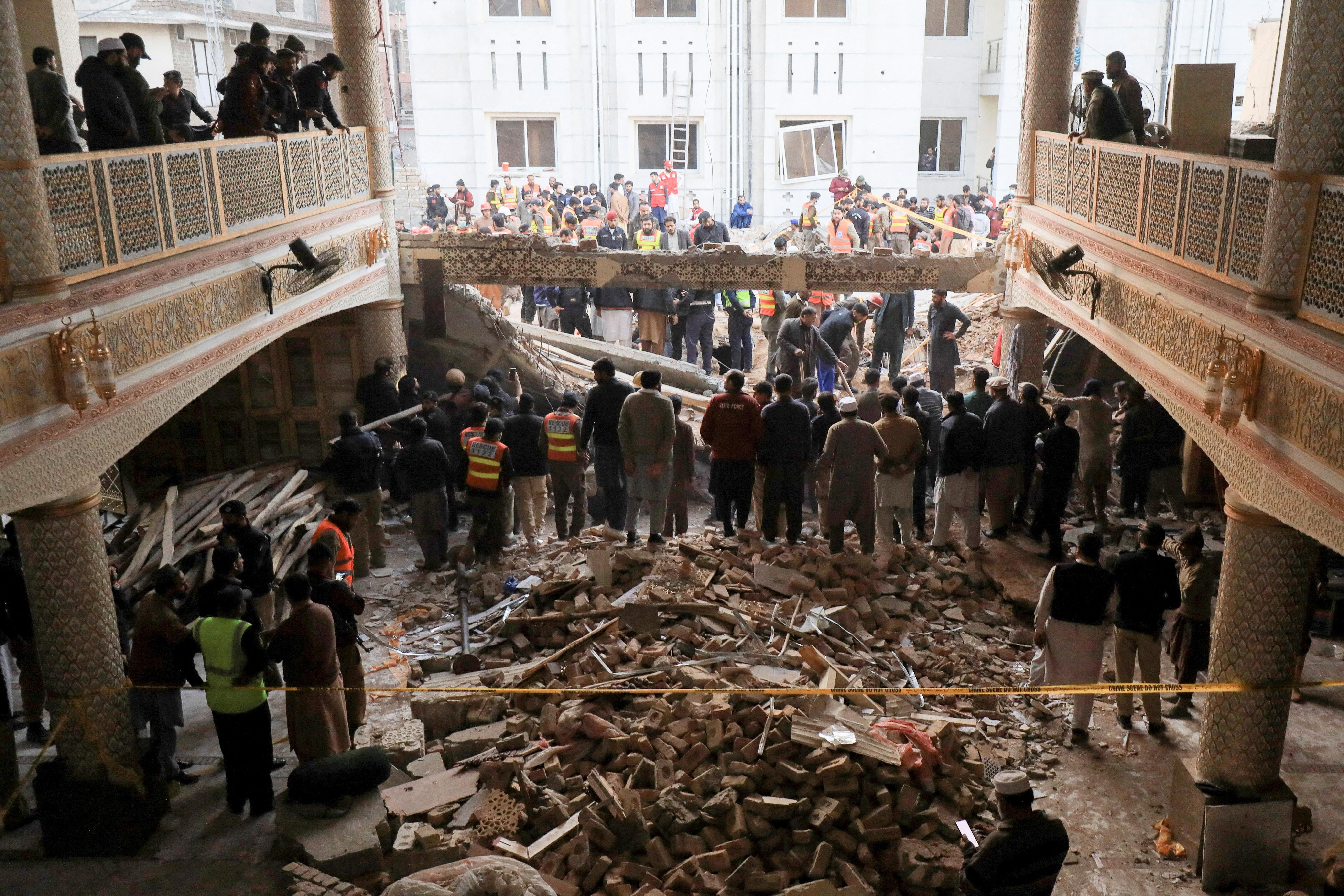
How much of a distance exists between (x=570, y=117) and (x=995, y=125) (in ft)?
35.8

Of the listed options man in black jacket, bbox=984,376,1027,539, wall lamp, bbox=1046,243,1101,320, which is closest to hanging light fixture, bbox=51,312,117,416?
wall lamp, bbox=1046,243,1101,320

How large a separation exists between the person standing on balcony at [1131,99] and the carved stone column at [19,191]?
7.71 metres

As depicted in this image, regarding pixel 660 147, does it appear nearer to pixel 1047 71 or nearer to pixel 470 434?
pixel 1047 71

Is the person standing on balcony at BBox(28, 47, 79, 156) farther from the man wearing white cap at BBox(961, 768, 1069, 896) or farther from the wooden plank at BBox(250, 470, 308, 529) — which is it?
the man wearing white cap at BBox(961, 768, 1069, 896)

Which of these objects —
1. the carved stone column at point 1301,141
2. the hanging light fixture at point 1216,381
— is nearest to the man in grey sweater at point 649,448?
the hanging light fixture at point 1216,381

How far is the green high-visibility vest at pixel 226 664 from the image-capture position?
6.32m

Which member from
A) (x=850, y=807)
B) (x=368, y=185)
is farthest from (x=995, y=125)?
(x=850, y=807)

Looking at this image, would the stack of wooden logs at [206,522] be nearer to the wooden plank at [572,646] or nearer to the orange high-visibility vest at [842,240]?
the wooden plank at [572,646]

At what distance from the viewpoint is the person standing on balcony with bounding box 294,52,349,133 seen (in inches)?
408

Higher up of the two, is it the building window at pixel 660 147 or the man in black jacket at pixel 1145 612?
the building window at pixel 660 147

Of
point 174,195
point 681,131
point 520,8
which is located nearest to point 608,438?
point 174,195

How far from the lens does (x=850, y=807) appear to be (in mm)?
6133

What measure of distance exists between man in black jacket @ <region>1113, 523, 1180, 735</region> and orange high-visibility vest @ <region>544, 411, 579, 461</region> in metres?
4.68

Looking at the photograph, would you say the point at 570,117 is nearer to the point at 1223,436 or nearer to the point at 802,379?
the point at 802,379
